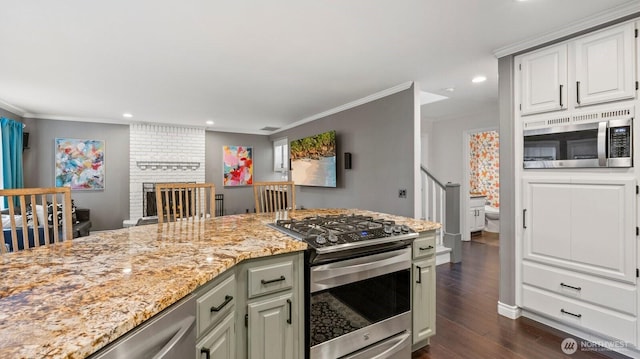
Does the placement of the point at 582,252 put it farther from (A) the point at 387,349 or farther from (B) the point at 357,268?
(B) the point at 357,268

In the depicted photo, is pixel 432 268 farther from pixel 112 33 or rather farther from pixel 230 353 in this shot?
pixel 112 33

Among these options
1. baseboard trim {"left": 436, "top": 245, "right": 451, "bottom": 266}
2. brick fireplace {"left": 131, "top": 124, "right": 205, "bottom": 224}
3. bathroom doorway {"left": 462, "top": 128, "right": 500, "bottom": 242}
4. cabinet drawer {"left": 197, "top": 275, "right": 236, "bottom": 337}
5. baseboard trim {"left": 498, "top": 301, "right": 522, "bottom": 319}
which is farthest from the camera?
bathroom doorway {"left": 462, "top": 128, "right": 500, "bottom": 242}

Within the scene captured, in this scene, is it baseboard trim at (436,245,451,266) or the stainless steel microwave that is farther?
baseboard trim at (436,245,451,266)

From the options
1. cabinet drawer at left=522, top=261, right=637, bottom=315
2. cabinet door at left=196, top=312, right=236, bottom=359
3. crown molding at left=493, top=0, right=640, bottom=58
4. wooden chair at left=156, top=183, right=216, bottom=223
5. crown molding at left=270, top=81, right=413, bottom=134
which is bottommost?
cabinet drawer at left=522, top=261, right=637, bottom=315

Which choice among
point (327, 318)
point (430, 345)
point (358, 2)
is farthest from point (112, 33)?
point (430, 345)

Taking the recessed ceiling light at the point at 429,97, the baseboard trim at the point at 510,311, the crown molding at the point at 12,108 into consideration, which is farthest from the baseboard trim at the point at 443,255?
the crown molding at the point at 12,108

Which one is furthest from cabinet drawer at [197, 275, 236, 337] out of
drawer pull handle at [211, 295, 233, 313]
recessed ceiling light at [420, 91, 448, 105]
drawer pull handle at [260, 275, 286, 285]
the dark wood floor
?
recessed ceiling light at [420, 91, 448, 105]

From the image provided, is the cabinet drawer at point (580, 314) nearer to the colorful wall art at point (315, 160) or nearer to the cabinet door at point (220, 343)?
the cabinet door at point (220, 343)

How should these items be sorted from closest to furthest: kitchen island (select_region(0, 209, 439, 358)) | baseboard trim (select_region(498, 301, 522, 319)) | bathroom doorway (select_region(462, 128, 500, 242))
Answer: kitchen island (select_region(0, 209, 439, 358)) → baseboard trim (select_region(498, 301, 522, 319)) → bathroom doorway (select_region(462, 128, 500, 242))

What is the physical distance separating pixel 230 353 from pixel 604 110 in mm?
2829

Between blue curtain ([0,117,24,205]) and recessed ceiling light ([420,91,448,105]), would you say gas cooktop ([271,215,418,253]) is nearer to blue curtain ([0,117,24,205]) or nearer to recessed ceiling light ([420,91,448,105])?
recessed ceiling light ([420,91,448,105])

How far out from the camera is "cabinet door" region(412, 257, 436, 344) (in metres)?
2.00

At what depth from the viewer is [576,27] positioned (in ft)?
6.98

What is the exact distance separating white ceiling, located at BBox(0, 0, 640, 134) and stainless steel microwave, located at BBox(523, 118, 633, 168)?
0.77 metres
